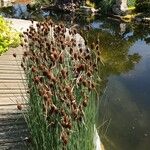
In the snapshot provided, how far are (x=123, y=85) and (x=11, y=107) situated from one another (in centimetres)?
479

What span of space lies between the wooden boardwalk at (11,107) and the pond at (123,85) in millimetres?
1383

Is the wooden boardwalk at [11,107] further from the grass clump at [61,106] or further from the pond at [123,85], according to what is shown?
the pond at [123,85]

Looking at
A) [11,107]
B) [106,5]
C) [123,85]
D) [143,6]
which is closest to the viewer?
[11,107]

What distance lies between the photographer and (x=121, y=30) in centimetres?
1831

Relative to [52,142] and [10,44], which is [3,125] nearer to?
[52,142]

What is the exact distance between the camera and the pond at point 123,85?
793 centimetres

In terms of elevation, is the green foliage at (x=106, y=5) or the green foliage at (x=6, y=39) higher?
the green foliage at (x=6, y=39)

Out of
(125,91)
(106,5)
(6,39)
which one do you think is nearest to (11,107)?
(6,39)

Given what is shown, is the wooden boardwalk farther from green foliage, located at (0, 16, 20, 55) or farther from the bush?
the bush

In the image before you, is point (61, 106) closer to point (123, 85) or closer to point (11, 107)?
point (11, 107)

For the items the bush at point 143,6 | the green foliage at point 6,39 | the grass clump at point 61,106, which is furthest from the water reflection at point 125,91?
the bush at point 143,6

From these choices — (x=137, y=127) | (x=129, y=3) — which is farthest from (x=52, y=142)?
(x=129, y=3)

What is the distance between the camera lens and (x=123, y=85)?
1080cm

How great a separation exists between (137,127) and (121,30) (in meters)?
10.4
